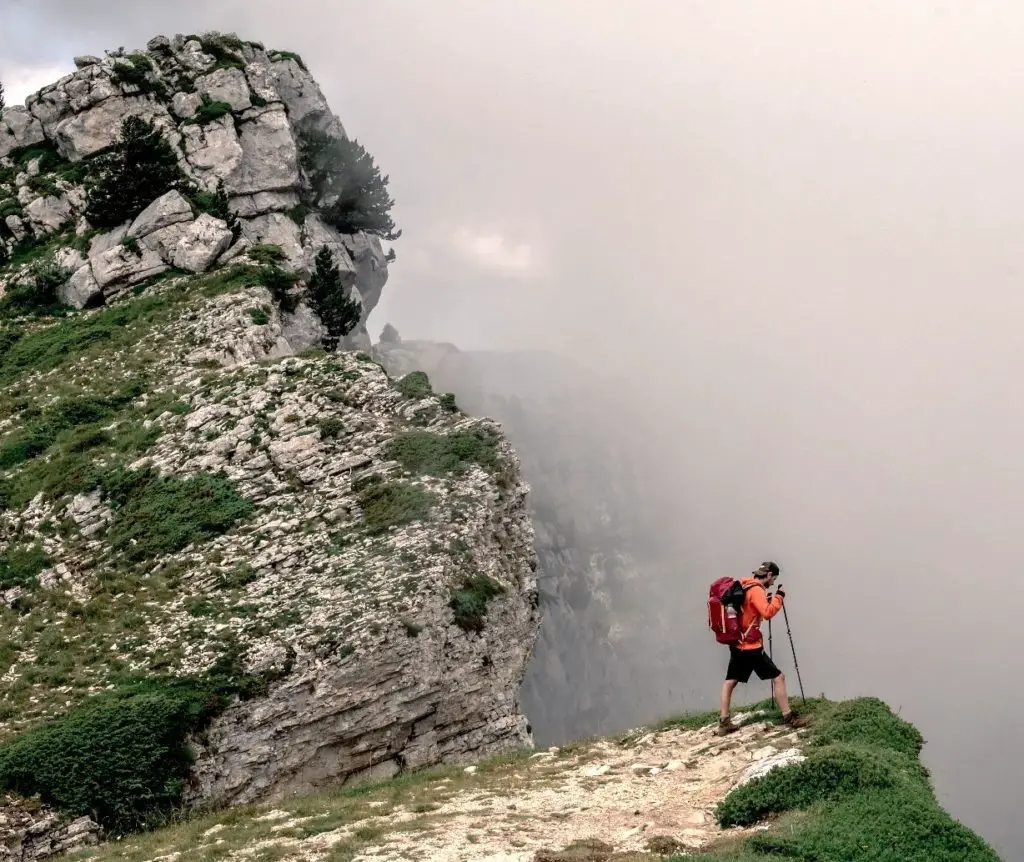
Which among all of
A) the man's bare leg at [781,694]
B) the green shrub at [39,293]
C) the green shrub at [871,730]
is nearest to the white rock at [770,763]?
the green shrub at [871,730]

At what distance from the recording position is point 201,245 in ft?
167

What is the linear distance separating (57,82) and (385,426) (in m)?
47.2

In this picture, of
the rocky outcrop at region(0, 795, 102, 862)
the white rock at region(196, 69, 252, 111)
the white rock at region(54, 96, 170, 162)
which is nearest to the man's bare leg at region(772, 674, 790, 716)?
the rocky outcrop at region(0, 795, 102, 862)

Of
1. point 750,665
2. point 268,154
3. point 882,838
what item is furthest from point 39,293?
point 882,838

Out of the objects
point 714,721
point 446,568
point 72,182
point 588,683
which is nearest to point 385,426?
point 446,568

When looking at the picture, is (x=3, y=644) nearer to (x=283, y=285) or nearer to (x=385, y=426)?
(x=385, y=426)

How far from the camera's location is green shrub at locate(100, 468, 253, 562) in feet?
94.7

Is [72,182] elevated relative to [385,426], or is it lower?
elevated

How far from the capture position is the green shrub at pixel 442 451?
105 feet

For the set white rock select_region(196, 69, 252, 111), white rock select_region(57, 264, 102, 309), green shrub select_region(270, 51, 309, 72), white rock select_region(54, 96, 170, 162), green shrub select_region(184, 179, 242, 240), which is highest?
green shrub select_region(270, 51, 309, 72)

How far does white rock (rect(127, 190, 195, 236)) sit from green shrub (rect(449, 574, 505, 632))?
3606cm

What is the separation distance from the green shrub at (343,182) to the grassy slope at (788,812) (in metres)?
60.9

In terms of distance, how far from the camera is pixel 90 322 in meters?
46.8

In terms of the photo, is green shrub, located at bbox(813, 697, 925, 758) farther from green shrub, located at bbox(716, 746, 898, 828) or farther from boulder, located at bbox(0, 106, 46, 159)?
boulder, located at bbox(0, 106, 46, 159)
